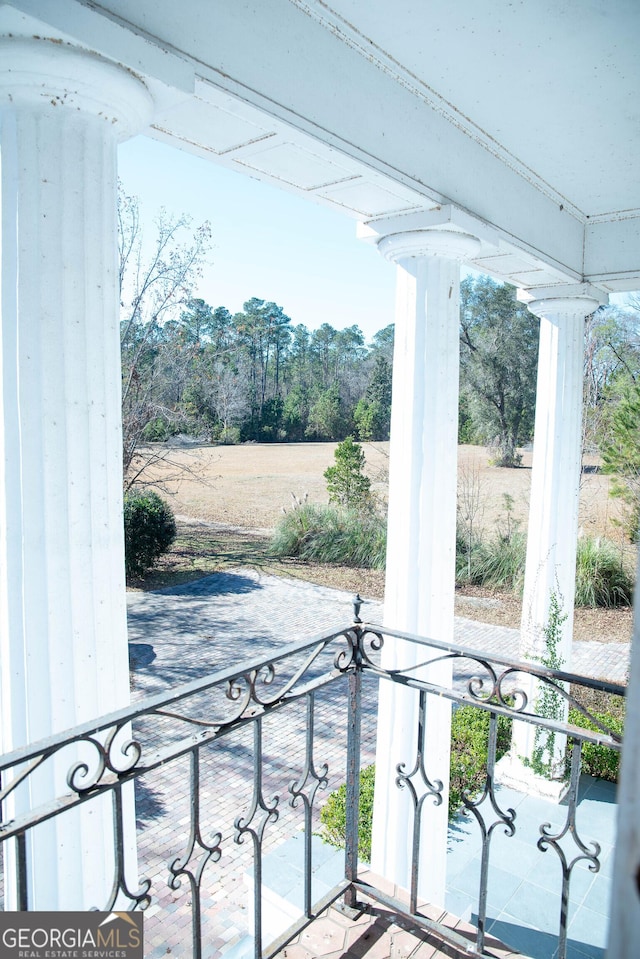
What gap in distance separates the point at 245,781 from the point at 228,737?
0.77 m

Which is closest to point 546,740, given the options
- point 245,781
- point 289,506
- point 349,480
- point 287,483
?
point 245,781

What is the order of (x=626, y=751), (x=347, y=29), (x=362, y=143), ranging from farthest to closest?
(x=362, y=143)
(x=347, y=29)
(x=626, y=751)

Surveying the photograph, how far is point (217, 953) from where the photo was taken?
3004mm

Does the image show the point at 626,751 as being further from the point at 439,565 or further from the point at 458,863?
the point at 458,863

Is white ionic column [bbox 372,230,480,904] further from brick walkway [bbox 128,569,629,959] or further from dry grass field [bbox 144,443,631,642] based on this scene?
dry grass field [bbox 144,443,631,642]

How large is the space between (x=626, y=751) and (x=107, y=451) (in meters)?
1.29

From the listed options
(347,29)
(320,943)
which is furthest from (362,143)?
(320,943)

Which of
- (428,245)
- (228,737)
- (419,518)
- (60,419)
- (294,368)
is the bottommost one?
(228,737)

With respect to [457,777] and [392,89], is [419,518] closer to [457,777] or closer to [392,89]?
[392,89]

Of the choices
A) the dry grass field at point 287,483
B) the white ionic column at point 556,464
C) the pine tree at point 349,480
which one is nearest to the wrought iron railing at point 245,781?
the white ionic column at point 556,464

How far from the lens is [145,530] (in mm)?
10141

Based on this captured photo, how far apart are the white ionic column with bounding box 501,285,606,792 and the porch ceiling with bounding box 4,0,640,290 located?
112 centimetres

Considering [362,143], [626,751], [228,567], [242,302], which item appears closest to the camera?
[626,751]

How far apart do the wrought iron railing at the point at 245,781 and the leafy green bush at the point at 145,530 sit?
3806mm
